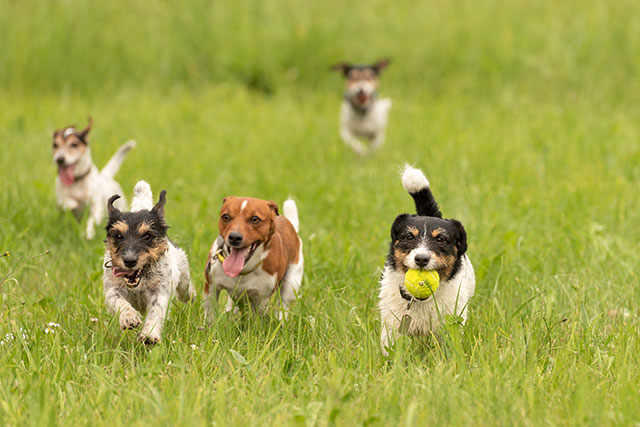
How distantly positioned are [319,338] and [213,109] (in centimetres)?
792

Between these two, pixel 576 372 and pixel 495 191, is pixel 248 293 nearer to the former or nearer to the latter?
pixel 576 372

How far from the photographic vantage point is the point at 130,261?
4.73 m

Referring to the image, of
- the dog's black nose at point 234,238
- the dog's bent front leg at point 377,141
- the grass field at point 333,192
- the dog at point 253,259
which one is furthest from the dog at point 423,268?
the dog's bent front leg at point 377,141

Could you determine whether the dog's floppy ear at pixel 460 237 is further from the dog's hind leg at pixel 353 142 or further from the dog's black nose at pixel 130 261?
the dog's hind leg at pixel 353 142

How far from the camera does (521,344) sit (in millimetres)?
4645

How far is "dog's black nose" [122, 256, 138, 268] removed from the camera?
4715mm

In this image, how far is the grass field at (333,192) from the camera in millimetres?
4164

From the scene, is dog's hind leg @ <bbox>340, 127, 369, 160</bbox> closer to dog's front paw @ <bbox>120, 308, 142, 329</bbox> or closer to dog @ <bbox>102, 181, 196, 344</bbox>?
dog @ <bbox>102, 181, 196, 344</bbox>

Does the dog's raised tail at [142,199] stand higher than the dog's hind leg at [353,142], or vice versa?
the dog's hind leg at [353,142]

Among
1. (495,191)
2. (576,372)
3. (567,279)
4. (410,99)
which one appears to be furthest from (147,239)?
(410,99)

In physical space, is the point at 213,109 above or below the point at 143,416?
above

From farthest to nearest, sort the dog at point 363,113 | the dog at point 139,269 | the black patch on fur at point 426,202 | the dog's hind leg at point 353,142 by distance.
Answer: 1. the dog at point 363,113
2. the dog's hind leg at point 353,142
3. the black patch on fur at point 426,202
4. the dog at point 139,269

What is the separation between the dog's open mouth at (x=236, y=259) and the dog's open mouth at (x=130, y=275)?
1.74 feet

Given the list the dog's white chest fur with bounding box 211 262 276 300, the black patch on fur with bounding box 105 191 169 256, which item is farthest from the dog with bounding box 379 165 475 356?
the black patch on fur with bounding box 105 191 169 256
